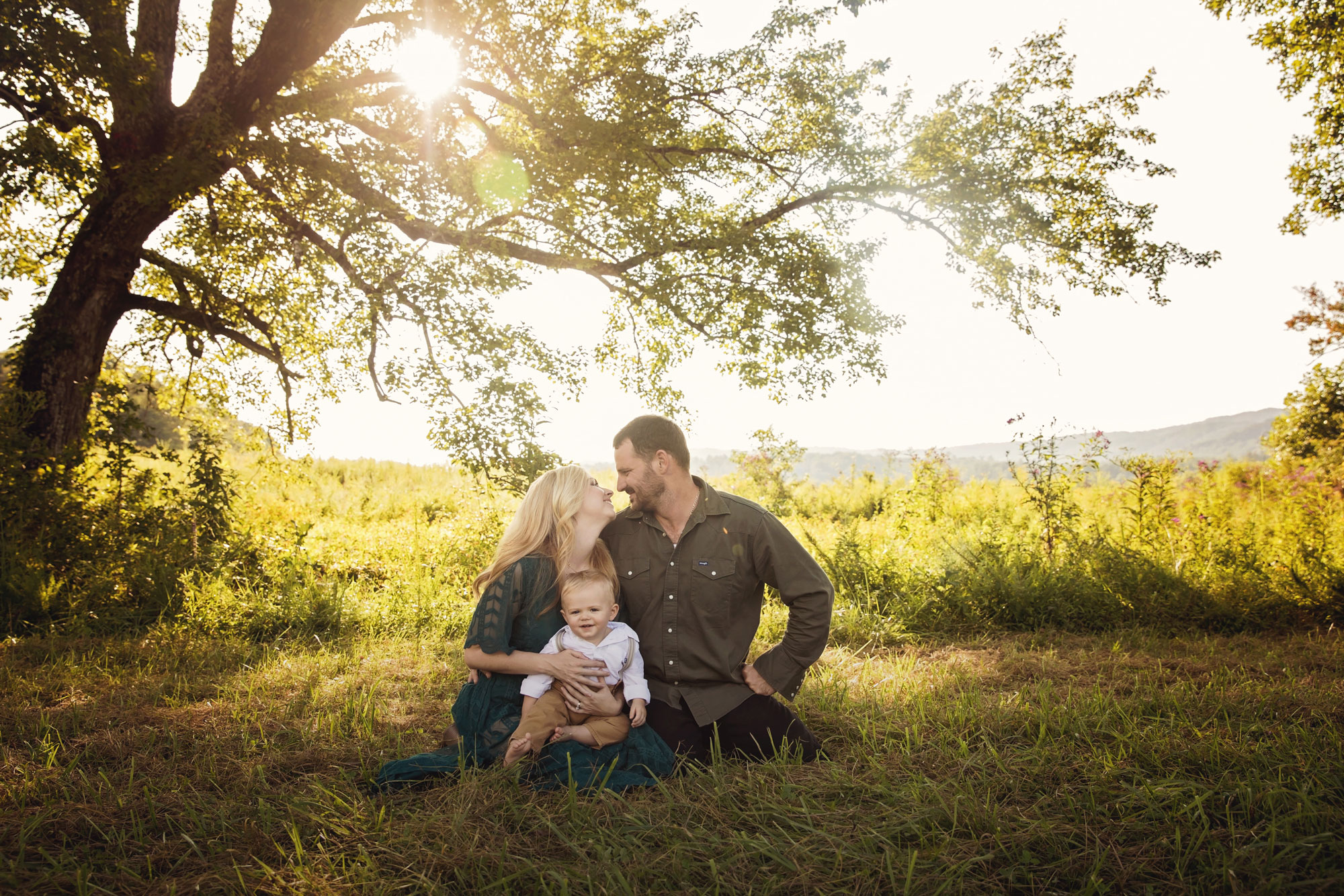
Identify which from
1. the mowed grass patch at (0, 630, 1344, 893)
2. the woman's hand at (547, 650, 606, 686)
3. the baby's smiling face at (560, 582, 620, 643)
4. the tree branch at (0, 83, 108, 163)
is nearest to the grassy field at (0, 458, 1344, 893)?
the mowed grass patch at (0, 630, 1344, 893)

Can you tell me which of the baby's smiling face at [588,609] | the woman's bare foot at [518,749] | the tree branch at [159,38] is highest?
the tree branch at [159,38]

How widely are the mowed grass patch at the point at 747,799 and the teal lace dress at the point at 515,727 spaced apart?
12 cm

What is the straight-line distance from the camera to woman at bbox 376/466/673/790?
3.20 meters

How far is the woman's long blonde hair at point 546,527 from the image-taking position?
3438 mm

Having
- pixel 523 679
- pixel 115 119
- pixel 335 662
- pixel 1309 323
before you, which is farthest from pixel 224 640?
pixel 1309 323

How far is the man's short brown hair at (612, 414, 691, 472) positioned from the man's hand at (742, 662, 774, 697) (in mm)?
1158

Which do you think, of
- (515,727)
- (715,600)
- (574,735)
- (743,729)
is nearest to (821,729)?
(743,729)

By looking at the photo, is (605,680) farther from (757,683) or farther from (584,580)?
(757,683)

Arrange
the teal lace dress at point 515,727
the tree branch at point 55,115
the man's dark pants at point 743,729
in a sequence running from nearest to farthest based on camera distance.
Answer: the teal lace dress at point 515,727
the man's dark pants at point 743,729
the tree branch at point 55,115

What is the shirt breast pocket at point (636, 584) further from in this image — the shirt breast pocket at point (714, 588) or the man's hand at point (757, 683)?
the man's hand at point (757, 683)

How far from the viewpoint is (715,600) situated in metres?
3.68

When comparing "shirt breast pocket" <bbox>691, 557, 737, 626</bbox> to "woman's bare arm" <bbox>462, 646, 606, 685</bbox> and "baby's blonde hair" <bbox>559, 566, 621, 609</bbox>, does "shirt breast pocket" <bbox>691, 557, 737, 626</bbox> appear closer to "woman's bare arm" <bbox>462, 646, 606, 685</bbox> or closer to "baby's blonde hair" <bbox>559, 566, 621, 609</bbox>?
"baby's blonde hair" <bbox>559, 566, 621, 609</bbox>

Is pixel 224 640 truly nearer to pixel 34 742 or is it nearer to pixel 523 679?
pixel 34 742

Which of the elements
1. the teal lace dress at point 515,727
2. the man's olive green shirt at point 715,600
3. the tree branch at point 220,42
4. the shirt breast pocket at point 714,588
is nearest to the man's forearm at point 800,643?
the man's olive green shirt at point 715,600
